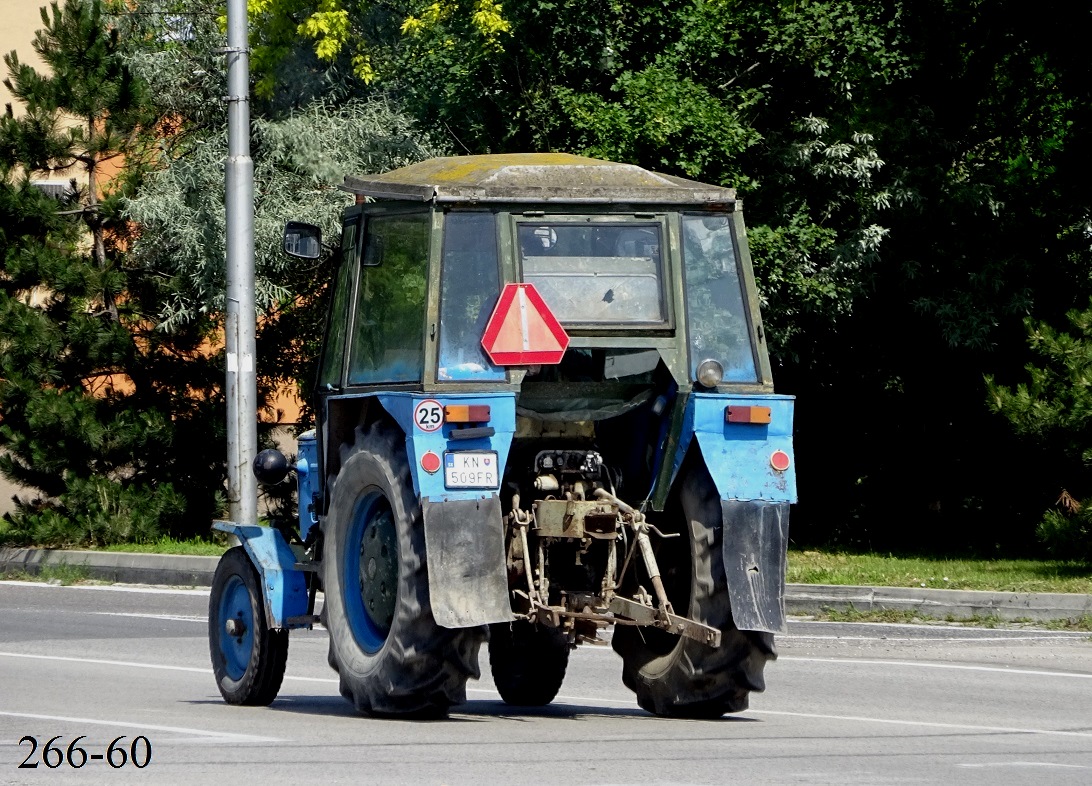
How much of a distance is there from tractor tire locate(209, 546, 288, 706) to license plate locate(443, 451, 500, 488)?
1.68 metres

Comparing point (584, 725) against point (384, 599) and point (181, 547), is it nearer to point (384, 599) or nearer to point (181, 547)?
point (384, 599)

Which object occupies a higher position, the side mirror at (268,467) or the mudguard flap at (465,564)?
the side mirror at (268,467)

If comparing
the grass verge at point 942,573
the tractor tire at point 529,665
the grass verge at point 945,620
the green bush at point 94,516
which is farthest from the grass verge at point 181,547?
the tractor tire at point 529,665

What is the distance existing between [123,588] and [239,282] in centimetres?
342

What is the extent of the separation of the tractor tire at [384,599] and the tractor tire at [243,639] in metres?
0.52

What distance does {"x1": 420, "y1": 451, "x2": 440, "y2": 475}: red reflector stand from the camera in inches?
324

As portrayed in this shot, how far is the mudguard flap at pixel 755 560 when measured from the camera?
8414 millimetres

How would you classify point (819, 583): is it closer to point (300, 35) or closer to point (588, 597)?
point (588, 597)

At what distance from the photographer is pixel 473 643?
8312mm

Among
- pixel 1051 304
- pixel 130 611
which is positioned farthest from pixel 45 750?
pixel 1051 304

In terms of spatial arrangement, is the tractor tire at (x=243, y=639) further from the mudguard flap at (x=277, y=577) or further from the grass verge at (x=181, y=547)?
the grass verge at (x=181, y=547)

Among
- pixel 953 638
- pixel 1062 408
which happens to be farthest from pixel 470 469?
pixel 1062 408

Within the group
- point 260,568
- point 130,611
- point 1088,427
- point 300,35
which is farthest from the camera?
point 300,35

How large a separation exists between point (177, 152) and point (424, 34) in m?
3.46
